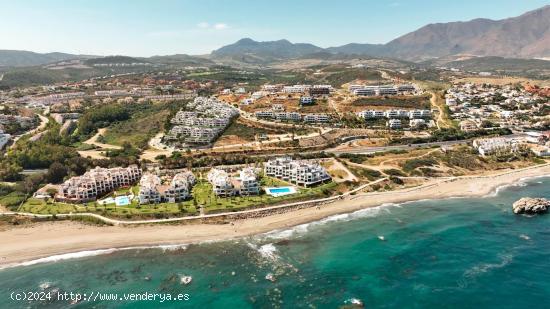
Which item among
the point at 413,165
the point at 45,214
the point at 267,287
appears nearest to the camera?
the point at 267,287

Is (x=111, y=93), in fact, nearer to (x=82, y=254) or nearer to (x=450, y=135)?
(x=450, y=135)

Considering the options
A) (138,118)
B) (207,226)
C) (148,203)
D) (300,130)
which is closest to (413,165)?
(300,130)

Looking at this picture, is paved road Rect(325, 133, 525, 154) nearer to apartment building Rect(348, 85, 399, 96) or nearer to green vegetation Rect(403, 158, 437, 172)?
green vegetation Rect(403, 158, 437, 172)

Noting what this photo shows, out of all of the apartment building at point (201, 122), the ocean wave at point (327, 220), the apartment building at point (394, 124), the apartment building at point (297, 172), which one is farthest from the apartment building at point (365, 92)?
the ocean wave at point (327, 220)

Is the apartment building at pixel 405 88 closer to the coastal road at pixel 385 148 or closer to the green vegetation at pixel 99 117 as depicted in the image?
the coastal road at pixel 385 148

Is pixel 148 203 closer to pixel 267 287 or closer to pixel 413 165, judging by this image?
pixel 267 287

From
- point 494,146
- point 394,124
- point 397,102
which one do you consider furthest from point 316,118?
point 494,146

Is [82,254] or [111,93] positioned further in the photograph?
[111,93]
